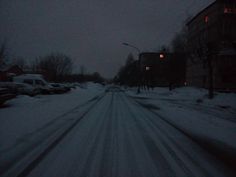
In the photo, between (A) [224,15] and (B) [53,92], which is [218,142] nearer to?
(B) [53,92]

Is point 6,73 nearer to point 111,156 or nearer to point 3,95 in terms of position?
point 3,95

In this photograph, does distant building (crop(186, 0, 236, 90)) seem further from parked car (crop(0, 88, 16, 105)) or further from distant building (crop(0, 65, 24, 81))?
parked car (crop(0, 88, 16, 105))

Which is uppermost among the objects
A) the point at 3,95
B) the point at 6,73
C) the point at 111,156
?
the point at 6,73

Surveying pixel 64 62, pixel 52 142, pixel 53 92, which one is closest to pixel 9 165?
pixel 52 142

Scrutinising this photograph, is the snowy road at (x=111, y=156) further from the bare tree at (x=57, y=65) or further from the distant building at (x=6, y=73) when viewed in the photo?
the bare tree at (x=57, y=65)

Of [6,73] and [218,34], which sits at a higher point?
[218,34]

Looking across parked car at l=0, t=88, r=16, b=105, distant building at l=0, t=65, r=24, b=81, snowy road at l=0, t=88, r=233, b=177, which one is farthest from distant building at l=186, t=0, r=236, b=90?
snowy road at l=0, t=88, r=233, b=177

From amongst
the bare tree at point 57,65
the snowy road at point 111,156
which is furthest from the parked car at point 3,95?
the bare tree at point 57,65

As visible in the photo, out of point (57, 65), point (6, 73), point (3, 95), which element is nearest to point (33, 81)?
point (3, 95)

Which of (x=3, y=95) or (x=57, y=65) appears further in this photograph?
(x=57, y=65)

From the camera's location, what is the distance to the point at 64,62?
103m

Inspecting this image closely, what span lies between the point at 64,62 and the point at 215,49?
78.4 m

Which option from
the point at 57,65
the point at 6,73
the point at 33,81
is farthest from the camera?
the point at 57,65

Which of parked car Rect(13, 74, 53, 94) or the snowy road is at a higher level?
parked car Rect(13, 74, 53, 94)
